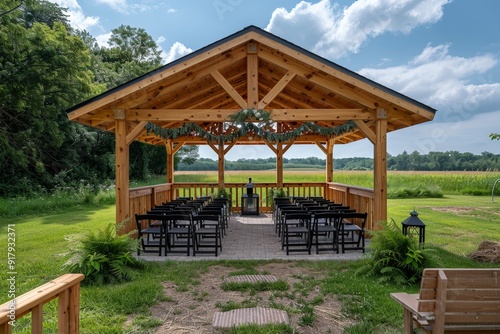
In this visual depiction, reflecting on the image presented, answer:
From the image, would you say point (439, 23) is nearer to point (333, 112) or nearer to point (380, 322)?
point (333, 112)

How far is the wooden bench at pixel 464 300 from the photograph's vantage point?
256cm

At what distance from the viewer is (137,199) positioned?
841cm

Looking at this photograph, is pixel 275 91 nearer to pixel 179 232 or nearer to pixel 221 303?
pixel 179 232

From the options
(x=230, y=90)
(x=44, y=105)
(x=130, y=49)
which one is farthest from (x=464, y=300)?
(x=130, y=49)

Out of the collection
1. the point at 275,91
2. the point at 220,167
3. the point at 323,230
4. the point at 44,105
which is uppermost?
the point at 44,105

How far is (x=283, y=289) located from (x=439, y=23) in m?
15.4

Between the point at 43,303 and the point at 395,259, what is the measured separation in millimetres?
4398

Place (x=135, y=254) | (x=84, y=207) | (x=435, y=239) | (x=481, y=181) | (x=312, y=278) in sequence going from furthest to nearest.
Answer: (x=481, y=181), (x=84, y=207), (x=435, y=239), (x=135, y=254), (x=312, y=278)

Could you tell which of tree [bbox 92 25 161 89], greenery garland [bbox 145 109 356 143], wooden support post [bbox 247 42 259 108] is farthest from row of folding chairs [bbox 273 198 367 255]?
tree [bbox 92 25 161 89]

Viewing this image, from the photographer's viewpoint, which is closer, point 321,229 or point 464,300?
point 464,300

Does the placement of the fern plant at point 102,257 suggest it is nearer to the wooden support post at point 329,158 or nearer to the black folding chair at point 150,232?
the black folding chair at point 150,232

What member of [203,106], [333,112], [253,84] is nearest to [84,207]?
[203,106]

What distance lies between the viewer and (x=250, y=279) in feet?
16.5

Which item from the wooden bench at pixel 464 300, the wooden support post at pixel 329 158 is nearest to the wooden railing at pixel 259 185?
the wooden support post at pixel 329 158
